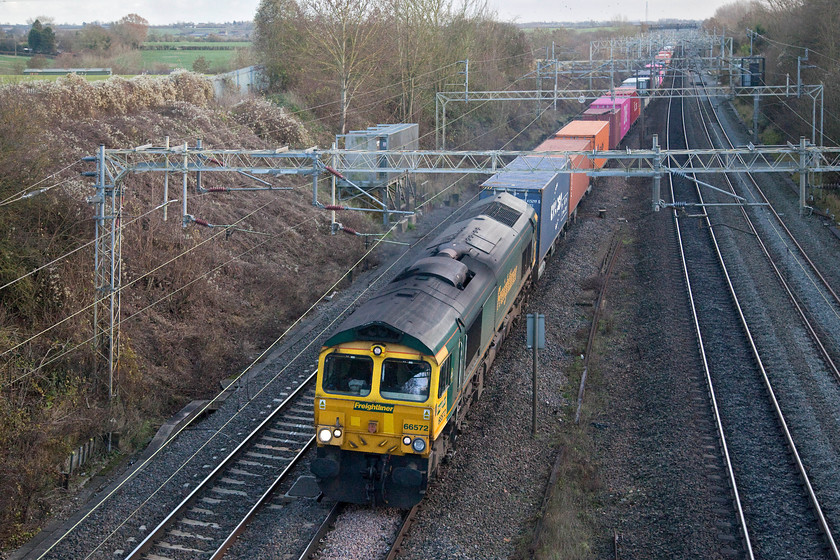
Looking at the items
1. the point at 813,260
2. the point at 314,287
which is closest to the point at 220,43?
the point at 314,287

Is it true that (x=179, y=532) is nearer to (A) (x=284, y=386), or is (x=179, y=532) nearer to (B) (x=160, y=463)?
(B) (x=160, y=463)

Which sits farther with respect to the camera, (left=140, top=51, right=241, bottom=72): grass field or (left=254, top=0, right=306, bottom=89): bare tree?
(left=140, top=51, right=241, bottom=72): grass field

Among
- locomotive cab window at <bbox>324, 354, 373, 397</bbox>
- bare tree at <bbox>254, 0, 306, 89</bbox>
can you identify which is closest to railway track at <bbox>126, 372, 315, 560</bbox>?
locomotive cab window at <bbox>324, 354, 373, 397</bbox>

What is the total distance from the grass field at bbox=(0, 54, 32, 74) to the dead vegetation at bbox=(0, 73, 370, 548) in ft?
27.6

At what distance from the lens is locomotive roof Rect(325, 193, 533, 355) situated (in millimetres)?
11070

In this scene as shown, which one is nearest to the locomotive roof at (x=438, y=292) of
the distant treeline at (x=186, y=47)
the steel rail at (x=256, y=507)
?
the steel rail at (x=256, y=507)

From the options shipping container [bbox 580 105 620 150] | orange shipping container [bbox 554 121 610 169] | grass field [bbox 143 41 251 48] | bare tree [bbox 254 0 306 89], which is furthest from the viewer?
grass field [bbox 143 41 251 48]

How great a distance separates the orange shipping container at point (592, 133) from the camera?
3195 centimetres

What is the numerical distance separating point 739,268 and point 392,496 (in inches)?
668

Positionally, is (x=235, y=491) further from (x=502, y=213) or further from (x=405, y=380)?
(x=502, y=213)

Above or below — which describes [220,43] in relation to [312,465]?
above

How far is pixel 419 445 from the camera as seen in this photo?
11.1 metres

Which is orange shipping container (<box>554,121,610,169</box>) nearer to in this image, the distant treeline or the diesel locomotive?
the diesel locomotive

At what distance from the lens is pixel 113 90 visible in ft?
92.8
